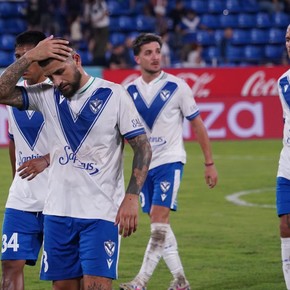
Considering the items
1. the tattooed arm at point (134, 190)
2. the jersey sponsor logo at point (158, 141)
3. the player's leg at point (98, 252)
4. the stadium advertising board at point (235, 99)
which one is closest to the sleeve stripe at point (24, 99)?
the tattooed arm at point (134, 190)

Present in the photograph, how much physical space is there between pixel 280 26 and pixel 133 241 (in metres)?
18.1

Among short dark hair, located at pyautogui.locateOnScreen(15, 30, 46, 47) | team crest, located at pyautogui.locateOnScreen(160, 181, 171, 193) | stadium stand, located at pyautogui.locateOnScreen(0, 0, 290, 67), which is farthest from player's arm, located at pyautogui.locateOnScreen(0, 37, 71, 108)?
stadium stand, located at pyautogui.locateOnScreen(0, 0, 290, 67)

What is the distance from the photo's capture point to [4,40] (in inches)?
1013

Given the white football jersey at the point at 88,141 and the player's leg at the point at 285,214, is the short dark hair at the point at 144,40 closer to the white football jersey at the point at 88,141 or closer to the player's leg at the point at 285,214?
the player's leg at the point at 285,214

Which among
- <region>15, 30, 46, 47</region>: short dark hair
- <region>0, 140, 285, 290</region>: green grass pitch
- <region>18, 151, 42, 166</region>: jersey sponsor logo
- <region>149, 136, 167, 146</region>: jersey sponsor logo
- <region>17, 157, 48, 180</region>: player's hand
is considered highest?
<region>15, 30, 46, 47</region>: short dark hair

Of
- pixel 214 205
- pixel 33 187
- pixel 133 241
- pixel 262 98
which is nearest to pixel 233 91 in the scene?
pixel 262 98

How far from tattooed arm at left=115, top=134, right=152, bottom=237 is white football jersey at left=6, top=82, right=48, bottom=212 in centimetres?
120

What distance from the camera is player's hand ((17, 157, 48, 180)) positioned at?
6543mm

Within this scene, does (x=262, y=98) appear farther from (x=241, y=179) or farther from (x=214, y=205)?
(x=214, y=205)

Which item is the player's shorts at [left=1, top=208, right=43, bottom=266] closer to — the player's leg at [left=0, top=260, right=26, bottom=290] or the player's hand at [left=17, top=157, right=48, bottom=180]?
the player's leg at [left=0, top=260, right=26, bottom=290]

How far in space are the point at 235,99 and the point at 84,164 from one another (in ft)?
51.9

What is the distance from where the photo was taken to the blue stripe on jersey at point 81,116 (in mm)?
6039

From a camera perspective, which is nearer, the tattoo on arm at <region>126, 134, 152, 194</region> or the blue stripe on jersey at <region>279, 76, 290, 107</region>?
the tattoo on arm at <region>126, 134, 152, 194</region>

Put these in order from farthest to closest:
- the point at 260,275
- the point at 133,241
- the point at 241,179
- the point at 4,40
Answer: the point at 4,40
the point at 241,179
the point at 133,241
the point at 260,275
